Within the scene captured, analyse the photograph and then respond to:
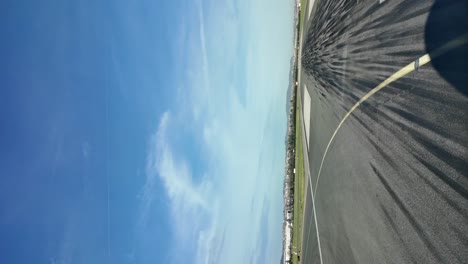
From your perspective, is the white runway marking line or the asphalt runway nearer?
the asphalt runway

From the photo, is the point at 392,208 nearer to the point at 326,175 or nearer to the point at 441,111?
the point at 441,111

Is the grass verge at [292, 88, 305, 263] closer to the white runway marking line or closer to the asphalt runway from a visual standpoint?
the asphalt runway

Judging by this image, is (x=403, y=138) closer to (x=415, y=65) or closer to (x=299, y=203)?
(x=415, y=65)

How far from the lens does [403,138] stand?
8.70 meters

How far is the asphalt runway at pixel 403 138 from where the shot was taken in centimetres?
678

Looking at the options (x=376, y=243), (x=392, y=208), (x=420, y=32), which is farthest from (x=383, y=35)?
(x=376, y=243)

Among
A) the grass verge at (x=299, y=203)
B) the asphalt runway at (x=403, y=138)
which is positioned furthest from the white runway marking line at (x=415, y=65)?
the grass verge at (x=299, y=203)

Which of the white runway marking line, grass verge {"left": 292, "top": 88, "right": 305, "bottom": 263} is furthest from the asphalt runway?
grass verge {"left": 292, "top": 88, "right": 305, "bottom": 263}

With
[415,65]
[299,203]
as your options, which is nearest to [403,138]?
[415,65]

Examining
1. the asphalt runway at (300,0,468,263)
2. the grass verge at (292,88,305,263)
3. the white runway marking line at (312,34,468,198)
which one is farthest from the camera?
the grass verge at (292,88,305,263)

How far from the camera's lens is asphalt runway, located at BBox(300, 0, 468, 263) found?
678cm

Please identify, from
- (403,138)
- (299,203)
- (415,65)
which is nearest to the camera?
(415,65)

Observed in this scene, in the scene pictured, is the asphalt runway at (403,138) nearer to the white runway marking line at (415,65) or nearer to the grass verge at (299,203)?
the white runway marking line at (415,65)

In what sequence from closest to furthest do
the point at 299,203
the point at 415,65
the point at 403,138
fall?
the point at 415,65
the point at 403,138
the point at 299,203
